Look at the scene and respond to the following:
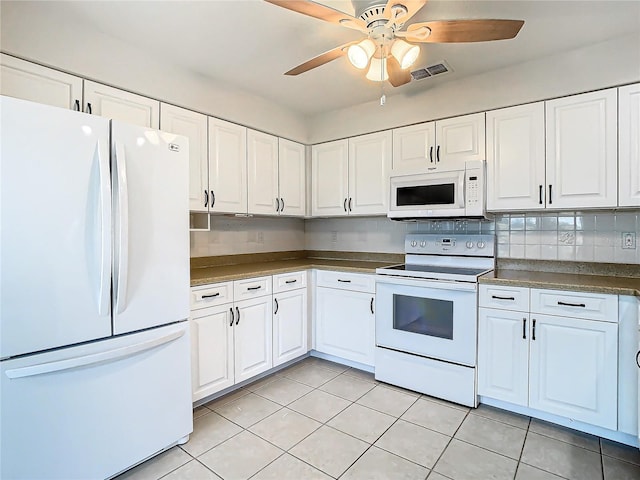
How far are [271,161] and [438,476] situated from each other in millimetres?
2627

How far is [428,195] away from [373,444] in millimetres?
1804

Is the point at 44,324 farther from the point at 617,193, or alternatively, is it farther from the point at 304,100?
the point at 617,193

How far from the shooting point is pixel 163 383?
6.09 ft

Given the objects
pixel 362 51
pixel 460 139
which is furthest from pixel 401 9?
pixel 460 139

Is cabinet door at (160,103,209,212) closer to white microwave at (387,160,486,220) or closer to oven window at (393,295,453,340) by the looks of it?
white microwave at (387,160,486,220)

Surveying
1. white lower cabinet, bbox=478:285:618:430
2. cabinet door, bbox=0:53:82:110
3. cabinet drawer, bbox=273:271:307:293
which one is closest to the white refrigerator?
cabinet door, bbox=0:53:82:110

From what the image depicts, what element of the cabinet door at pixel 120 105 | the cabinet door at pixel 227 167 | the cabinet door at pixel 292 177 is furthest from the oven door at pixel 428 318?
the cabinet door at pixel 120 105

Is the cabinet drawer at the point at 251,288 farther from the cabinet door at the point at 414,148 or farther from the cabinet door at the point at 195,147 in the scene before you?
the cabinet door at the point at 414,148

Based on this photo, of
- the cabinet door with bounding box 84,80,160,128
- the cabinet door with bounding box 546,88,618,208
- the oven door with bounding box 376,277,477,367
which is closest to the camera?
the cabinet door with bounding box 84,80,160,128

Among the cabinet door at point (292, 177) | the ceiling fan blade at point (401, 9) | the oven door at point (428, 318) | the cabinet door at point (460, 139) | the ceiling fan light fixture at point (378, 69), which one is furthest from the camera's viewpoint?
the cabinet door at point (292, 177)

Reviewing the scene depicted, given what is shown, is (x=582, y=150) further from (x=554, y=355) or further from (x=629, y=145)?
(x=554, y=355)

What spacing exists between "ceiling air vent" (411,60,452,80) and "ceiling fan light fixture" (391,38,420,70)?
69 cm

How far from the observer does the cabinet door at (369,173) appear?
3121 millimetres

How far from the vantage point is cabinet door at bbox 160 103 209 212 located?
2.46 metres
